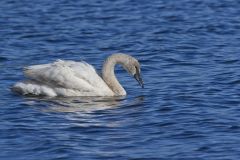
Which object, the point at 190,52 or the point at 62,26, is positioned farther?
the point at 62,26

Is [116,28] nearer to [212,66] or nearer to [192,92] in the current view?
[212,66]

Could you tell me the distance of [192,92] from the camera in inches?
665

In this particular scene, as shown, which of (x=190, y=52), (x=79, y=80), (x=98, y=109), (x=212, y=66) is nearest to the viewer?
(x=98, y=109)

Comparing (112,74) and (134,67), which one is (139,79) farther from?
(112,74)

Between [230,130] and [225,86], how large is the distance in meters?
3.47

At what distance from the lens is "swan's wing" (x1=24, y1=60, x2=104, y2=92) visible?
16734mm

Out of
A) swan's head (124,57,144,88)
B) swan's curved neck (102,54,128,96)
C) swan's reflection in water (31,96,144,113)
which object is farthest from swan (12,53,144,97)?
swan's head (124,57,144,88)

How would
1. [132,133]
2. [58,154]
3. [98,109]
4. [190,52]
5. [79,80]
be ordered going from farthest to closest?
[190,52] < [79,80] < [98,109] < [132,133] < [58,154]

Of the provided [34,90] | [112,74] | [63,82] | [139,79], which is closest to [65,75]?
[63,82]

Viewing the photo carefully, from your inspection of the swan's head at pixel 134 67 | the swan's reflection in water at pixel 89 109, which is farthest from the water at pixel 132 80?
the swan's head at pixel 134 67

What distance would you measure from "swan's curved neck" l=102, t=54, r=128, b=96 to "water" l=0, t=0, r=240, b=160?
0.25m

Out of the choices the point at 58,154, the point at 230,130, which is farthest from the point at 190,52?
the point at 58,154

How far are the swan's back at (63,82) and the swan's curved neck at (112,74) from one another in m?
0.20

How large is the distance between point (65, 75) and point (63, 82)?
135mm
